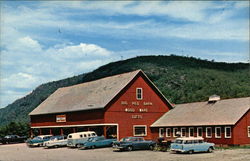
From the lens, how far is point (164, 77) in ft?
430

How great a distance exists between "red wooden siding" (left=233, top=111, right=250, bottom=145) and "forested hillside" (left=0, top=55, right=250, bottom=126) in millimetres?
40959

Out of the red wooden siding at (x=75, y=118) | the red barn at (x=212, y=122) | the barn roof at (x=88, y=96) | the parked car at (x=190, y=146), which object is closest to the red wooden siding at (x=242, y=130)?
the red barn at (x=212, y=122)

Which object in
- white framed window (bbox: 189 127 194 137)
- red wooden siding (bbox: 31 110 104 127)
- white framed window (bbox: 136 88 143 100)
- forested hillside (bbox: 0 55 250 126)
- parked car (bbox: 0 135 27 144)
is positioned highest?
forested hillside (bbox: 0 55 250 126)

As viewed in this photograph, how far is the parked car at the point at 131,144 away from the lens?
140 ft

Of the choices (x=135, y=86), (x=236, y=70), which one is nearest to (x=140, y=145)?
(x=135, y=86)

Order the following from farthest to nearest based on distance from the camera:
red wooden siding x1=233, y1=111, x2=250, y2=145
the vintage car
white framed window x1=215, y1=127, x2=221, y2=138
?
1. the vintage car
2. white framed window x1=215, y1=127, x2=221, y2=138
3. red wooden siding x1=233, y1=111, x2=250, y2=145

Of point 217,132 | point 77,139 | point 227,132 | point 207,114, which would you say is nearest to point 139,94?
point 207,114

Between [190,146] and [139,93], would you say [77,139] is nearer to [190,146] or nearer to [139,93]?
[139,93]

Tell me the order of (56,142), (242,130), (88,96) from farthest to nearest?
(88,96), (56,142), (242,130)

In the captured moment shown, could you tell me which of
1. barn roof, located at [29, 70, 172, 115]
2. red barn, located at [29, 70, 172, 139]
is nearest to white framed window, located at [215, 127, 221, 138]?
red barn, located at [29, 70, 172, 139]

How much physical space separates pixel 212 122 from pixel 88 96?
1992 cm

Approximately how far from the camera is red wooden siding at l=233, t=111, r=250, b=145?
44781 millimetres

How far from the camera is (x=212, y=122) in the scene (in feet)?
156

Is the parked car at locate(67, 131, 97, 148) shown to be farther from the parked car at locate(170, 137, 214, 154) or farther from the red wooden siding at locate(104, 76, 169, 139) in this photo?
the parked car at locate(170, 137, 214, 154)
